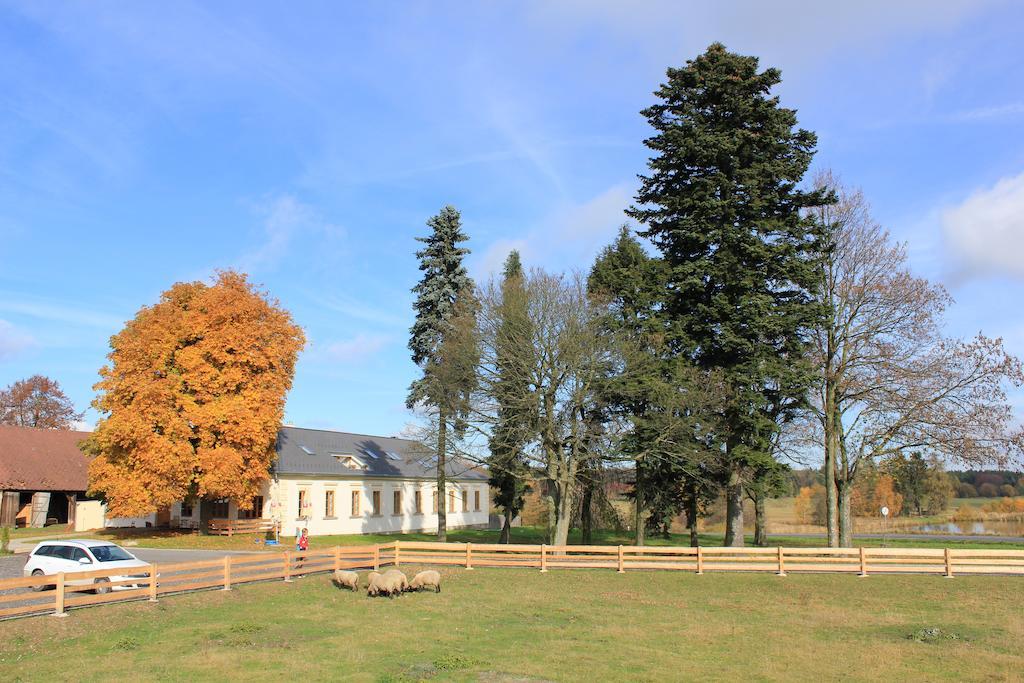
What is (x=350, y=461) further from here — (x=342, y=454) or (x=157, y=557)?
(x=157, y=557)

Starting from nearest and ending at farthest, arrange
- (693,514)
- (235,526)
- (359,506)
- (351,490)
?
(693,514) < (235,526) < (351,490) < (359,506)

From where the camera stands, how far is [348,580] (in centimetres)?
2484

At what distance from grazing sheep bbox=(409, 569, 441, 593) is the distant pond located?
4116 centimetres

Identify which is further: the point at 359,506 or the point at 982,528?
the point at 982,528

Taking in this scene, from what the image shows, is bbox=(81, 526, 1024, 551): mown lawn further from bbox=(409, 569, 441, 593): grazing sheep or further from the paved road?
bbox=(409, 569, 441, 593): grazing sheep

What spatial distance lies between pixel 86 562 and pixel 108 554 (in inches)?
25.3

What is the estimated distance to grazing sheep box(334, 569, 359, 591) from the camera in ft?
81.5

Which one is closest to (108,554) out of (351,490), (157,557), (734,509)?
(157,557)

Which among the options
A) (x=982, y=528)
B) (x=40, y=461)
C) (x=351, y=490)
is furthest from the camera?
(x=982, y=528)

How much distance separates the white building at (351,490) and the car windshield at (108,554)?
16.8 meters

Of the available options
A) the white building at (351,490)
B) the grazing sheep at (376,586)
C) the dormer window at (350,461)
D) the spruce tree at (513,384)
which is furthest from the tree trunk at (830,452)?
the dormer window at (350,461)

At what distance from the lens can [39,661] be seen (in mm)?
14875

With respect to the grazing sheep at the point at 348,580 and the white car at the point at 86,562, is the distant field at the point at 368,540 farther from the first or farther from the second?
the white car at the point at 86,562

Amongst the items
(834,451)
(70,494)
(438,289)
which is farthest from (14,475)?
(834,451)
